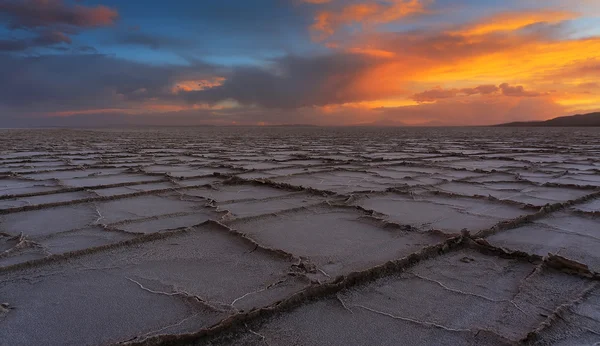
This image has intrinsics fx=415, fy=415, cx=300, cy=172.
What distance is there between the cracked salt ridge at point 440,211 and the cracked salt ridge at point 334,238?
211 mm

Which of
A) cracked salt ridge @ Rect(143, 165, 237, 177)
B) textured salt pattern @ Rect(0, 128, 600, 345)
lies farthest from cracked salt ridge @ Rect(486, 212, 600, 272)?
cracked salt ridge @ Rect(143, 165, 237, 177)

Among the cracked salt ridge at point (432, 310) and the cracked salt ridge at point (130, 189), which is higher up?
the cracked salt ridge at point (130, 189)

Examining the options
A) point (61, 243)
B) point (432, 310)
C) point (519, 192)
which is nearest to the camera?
point (432, 310)

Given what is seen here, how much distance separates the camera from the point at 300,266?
182 cm

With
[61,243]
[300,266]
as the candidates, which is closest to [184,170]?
[61,243]

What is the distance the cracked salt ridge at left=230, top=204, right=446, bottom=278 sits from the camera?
194cm

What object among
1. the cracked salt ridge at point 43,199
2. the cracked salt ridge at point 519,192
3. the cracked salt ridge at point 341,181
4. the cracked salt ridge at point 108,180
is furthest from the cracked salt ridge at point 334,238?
the cracked salt ridge at point 108,180

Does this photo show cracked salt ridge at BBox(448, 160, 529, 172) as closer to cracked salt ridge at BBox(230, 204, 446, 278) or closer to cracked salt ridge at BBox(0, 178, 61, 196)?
cracked salt ridge at BBox(230, 204, 446, 278)

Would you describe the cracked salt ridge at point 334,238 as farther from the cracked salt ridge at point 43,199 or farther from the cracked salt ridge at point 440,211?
the cracked salt ridge at point 43,199

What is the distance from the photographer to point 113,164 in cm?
578

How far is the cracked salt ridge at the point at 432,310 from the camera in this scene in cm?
129

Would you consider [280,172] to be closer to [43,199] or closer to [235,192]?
[235,192]

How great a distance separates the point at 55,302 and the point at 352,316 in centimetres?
108

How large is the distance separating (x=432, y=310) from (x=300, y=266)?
596 mm
